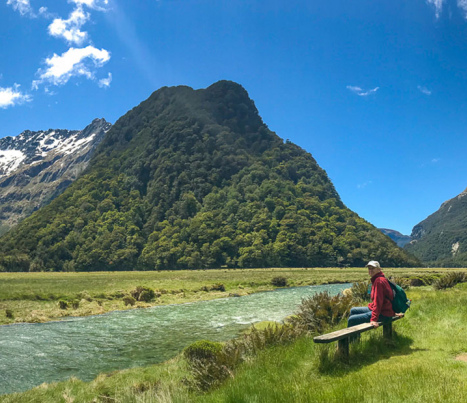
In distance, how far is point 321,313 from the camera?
13125mm

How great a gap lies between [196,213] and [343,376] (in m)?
144

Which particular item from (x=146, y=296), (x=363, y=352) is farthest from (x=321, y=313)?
(x=146, y=296)

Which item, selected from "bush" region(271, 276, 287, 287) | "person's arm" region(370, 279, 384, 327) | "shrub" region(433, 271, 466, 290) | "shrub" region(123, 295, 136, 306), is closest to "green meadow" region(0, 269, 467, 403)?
"person's arm" region(370, 279, 384, 327)

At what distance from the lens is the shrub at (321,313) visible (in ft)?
41.4

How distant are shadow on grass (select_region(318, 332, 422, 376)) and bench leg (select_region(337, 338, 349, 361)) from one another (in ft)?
0.25

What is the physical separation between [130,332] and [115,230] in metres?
126

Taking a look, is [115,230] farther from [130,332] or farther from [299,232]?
[130,332]

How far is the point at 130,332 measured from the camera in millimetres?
21297

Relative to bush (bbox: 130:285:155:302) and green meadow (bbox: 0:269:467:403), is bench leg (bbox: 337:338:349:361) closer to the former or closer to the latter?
green meadow (bbox: 0:269:467:403)

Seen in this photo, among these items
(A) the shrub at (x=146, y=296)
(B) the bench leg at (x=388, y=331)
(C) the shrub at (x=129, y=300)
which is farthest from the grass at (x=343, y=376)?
(A) the shrub at (x=146, y=296)

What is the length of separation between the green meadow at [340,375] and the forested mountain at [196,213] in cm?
10606

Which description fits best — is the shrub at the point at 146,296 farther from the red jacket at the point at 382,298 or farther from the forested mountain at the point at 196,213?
the forested mountain at the point at 196,213

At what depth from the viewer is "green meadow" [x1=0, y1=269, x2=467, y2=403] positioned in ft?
18.0

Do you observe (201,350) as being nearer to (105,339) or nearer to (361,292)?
(105,339)
